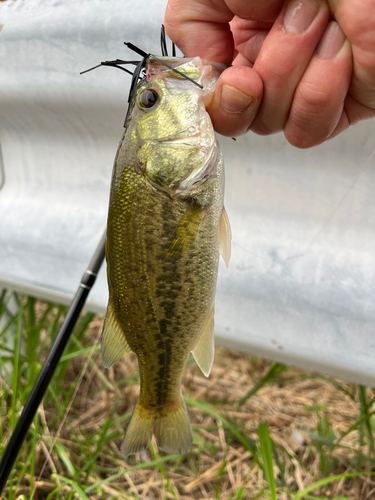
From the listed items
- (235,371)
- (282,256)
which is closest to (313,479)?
(235,371)

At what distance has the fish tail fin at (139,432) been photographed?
51.4 inches

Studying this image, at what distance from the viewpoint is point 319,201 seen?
1.59 meters

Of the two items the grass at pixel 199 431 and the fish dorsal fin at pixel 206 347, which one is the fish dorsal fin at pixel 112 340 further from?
the grass at pixel 199 431

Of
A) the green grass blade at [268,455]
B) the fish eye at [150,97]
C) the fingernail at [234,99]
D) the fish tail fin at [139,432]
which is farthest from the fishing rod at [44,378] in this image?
the green grass blade at [268,455]

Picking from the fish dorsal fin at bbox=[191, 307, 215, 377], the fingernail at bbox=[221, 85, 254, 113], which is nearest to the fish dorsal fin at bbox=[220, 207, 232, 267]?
the fish dorsal fin at bbox=[191, 307, 215, 377]

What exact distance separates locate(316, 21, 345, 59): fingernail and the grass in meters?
1.51

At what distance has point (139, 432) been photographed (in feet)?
4.37

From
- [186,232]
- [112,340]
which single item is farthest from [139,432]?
[186,232]

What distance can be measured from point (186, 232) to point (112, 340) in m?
0.46

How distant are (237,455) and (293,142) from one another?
A: 189 cm

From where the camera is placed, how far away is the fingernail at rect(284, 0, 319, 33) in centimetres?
89

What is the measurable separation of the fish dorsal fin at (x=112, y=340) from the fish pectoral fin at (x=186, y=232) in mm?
303

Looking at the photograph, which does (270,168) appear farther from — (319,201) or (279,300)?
(279,300)

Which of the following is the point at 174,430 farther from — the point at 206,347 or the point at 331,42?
the point at 331,42
